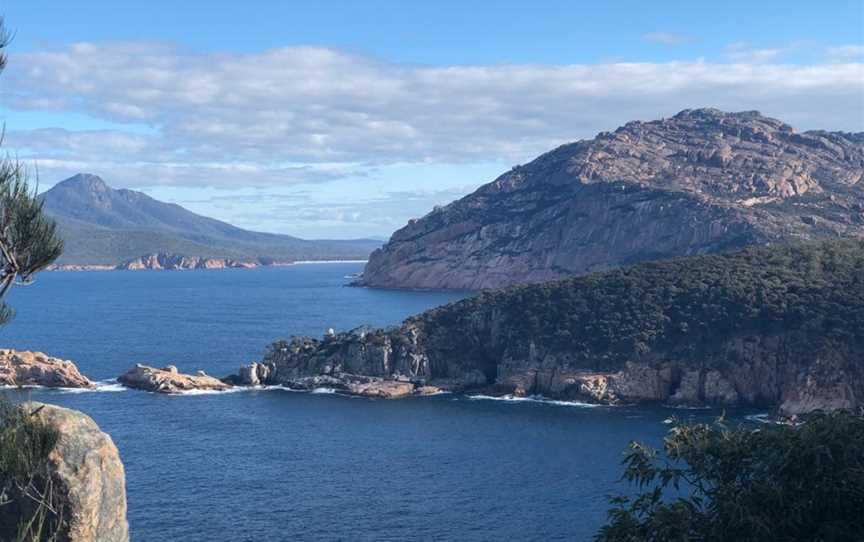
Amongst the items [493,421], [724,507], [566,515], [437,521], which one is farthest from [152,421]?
[724,507]

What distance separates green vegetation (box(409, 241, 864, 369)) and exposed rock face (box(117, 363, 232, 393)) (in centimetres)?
2447

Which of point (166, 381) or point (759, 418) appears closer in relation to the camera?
point (759, 418)

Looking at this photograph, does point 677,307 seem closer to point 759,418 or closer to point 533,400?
point 533,400

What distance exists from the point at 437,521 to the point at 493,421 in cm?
2802

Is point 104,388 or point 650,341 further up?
point 650,341

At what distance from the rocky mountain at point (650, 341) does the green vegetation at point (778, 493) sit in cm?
6008

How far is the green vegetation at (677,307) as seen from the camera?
84.2 m

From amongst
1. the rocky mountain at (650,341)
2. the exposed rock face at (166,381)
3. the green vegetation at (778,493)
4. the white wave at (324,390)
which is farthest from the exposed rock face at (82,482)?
the white wave at (324,390)

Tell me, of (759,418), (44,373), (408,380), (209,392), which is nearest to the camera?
(759,418)

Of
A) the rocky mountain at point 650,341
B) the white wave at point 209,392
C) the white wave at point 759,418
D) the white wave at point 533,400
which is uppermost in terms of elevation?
the rocky mountain at point 650,341

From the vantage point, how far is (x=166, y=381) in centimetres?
9144

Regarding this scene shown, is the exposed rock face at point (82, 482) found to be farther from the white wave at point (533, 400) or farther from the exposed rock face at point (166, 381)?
the exposed rock face at point (166, 381)

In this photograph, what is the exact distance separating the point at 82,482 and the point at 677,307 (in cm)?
8443

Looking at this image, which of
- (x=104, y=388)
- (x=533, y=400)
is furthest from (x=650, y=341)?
(x=104, y=388)
